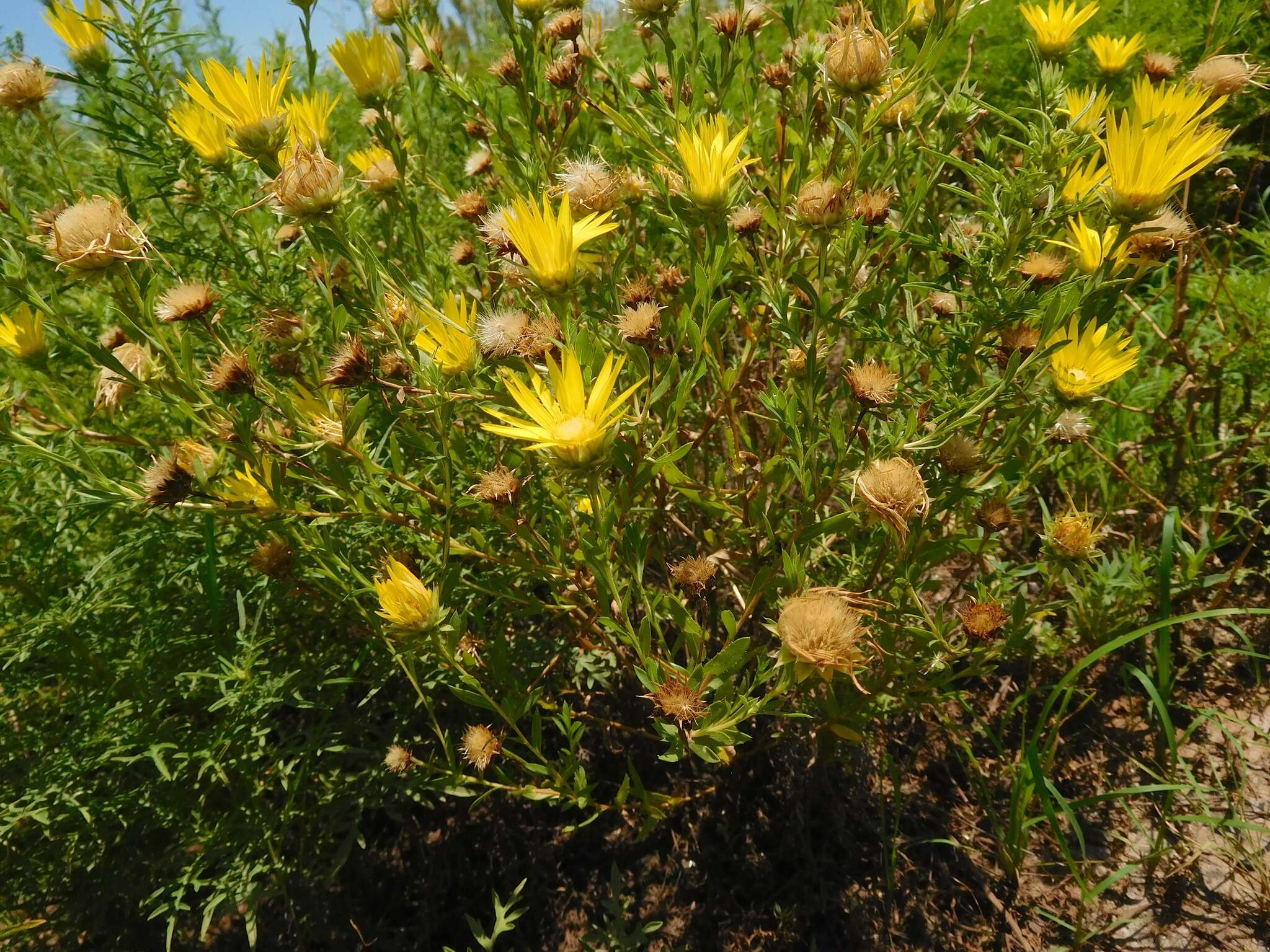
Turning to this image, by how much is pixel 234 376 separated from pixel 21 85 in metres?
1.01

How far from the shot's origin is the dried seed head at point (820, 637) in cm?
117

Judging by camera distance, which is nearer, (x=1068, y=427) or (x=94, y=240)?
(x=94, y=240)

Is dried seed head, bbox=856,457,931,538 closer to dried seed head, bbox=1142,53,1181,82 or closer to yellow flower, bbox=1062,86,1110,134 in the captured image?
yellow flower, bbox=1062,86,1110,134

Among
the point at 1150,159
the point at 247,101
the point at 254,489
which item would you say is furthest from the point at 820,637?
the point at 247,101

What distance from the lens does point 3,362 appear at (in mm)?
2428

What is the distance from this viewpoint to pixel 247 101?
1.37 m

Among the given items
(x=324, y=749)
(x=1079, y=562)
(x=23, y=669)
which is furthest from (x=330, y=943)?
(x=1079, y=562)

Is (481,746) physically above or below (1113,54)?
below

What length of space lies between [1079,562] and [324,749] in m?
1.65

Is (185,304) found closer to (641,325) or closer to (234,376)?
(234,376)

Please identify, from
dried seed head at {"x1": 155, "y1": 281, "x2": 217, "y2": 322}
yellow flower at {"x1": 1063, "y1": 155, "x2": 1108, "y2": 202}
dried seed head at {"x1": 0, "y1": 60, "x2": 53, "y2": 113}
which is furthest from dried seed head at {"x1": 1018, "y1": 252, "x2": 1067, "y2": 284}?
dried seed head at {"x1": 0, "y1": 60, "x2": 53, "y2": 113}

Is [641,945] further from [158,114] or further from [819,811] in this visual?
[158,114]

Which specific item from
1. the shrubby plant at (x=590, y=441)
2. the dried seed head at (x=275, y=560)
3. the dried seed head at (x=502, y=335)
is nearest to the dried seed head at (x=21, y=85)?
the shrubby plant at (x=590, y=441)

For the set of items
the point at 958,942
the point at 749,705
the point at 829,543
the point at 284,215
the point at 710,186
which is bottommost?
the point at 958,942
